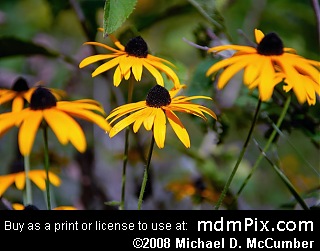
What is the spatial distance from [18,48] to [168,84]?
0.39 meters

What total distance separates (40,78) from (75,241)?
1181 mm

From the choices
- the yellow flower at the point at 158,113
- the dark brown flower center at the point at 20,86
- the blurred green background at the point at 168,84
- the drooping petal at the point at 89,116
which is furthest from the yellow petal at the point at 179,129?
the dark brown flower center at the point at 20,86

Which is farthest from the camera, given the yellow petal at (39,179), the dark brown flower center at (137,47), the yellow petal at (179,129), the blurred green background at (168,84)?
the blurred green background at (168,84)

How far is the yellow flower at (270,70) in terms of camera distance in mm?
771

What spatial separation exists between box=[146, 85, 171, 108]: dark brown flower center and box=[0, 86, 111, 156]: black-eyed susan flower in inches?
3.3

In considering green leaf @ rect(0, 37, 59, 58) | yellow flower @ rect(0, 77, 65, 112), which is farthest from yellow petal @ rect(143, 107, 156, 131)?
green leaf @ rect(0, 37, 59, 58)

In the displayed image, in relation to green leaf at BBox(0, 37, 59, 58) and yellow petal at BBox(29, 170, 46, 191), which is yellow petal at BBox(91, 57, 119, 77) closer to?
yellow petal at BBox(29, 170, 46, 191)

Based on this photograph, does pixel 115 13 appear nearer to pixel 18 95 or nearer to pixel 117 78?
pixel 117 78

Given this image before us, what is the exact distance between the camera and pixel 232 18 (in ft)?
6.39

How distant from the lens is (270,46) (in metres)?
0.86

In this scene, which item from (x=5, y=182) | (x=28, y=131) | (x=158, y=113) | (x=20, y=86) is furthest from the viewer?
(x=20, y=86)

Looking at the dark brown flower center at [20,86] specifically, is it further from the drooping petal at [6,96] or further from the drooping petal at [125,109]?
the drooping petal at [125,109]

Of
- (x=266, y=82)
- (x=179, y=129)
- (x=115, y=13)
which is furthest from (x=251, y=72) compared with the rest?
(x=115, y=13)

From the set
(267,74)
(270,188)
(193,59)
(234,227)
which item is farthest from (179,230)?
(193,59)
